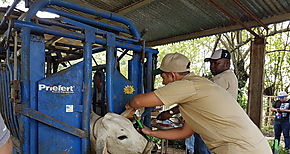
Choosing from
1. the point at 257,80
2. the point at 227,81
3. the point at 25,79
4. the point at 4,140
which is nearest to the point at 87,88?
the point at 25,79

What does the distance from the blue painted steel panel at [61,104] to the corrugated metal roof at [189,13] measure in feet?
7.72

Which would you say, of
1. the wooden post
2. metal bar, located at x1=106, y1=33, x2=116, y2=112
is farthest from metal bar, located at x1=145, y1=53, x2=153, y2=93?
the wooden post

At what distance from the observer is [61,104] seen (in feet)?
6.59

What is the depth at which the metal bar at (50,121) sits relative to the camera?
182 centimetres

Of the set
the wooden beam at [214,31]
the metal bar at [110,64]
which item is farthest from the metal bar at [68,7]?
the wooden beam at [214,31]

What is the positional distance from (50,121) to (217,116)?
142cm

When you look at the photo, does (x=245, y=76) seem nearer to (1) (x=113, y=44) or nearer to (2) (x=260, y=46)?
(2) (x=260, y=46)

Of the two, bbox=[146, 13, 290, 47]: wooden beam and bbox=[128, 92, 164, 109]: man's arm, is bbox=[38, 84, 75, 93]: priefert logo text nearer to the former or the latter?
bbox=[128, 92, 164, 109]: man's arm

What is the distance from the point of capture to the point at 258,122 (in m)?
4.51

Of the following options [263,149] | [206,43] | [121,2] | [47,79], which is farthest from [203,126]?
[206,43]

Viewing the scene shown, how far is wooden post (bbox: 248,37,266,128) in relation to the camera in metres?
4.48

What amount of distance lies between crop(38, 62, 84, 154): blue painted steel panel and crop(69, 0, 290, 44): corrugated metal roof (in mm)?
2354

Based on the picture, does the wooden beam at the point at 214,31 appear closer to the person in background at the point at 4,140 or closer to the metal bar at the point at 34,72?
the metal bar at the point at 34,72

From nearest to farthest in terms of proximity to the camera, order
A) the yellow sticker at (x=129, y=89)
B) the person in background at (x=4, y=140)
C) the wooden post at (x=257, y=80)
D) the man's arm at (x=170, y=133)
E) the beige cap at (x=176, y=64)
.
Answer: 1. the person in background at (x=4, y=140)
2. the beige cap at (x=176, y=64)
3. the man's arm at (x=170, y=133)
4. the yellow sticker at (x=129, y=89)
5. the wooden post at (x=257, y=80)
